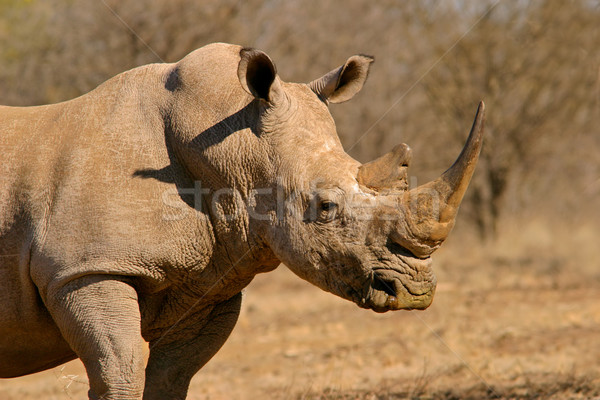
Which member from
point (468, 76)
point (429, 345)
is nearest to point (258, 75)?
point (429, 345)

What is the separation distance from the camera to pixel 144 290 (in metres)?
4.70

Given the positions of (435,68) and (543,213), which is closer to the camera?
(435,68)

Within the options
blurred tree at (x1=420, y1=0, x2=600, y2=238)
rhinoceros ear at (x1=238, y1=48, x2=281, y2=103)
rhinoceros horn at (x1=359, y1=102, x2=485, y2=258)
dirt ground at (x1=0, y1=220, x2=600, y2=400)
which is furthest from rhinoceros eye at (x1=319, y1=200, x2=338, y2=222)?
blurred tree at (x1=420, y1=0, x2=600, y2=238)

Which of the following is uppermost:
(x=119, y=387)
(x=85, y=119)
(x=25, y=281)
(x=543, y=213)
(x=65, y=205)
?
(x=543, y=213)

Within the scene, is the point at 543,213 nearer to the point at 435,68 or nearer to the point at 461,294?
the point at 435,68

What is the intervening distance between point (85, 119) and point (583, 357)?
5.74 m

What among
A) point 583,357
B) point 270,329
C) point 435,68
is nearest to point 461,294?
point 270,329

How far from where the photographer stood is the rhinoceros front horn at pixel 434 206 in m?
4.33

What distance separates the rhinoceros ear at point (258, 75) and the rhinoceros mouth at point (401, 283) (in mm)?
1133

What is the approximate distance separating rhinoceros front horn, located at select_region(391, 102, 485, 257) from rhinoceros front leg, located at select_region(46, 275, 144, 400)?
1486mm

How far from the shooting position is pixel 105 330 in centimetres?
439

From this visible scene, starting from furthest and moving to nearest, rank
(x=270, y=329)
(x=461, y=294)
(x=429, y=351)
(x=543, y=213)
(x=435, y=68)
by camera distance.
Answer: (x=543, y=213)
(x=435, y=68)
(x=461, y=294)
(x=270, y=329)
(x=429, y=351)

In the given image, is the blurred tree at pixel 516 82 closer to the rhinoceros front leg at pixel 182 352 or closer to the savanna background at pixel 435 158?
the savanna background at pixel 435 158

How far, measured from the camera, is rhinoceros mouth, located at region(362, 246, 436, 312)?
14.2 feet
